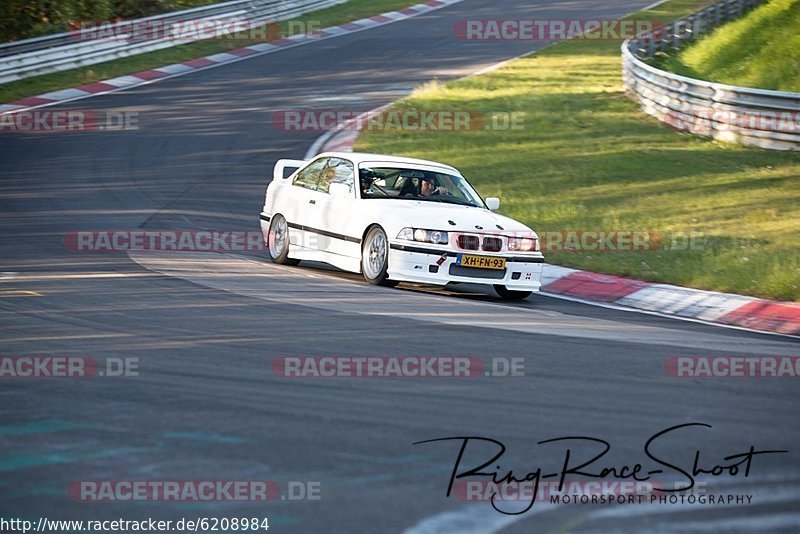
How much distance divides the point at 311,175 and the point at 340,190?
97cm

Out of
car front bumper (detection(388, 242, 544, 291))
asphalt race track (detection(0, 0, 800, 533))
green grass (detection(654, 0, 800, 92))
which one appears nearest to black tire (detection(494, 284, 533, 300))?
asphalt race track (detection(0, 0, 800, 533))

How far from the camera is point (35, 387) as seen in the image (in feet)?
21.6

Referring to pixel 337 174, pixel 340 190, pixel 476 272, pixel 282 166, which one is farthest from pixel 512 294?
pixel 282 166

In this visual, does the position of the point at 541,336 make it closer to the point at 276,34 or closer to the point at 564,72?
the point at 564,72

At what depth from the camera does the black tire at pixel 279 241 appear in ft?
41.6

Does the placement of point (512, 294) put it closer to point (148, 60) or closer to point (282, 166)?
point (282, 166)

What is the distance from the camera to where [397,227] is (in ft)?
35.8

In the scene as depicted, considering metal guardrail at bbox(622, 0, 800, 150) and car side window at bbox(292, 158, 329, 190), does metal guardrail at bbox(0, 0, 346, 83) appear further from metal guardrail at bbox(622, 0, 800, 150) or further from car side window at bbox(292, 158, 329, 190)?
car side window at bbox(292, 158, 329, 190)

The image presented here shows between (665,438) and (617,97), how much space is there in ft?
62.5

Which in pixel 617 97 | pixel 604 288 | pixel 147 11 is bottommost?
pixel 604 288

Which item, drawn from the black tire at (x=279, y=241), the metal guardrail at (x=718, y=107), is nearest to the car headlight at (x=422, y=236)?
Answer: the black tire at (x=279, y=241)

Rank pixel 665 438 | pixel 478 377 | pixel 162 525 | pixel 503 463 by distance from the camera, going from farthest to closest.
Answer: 1. pixel 478 377
2. pixel 665 438
3. pixel 503 463
4. pixel 162 525

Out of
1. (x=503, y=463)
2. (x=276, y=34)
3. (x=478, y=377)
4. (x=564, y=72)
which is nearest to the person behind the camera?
(x=503, y=463)

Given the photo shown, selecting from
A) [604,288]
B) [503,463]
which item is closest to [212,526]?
[503,463]
